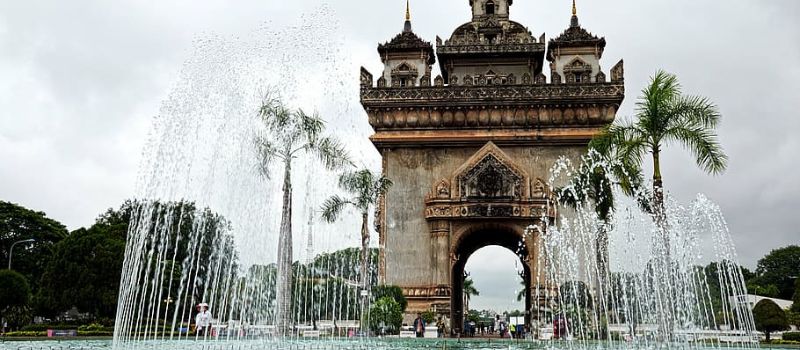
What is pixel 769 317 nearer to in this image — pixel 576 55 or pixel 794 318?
pixel 794 318

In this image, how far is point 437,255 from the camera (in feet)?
105

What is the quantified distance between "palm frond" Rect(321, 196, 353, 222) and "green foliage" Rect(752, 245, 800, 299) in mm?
57410

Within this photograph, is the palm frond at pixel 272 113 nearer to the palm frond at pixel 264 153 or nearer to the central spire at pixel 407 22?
the palm frond at pixel 264 153

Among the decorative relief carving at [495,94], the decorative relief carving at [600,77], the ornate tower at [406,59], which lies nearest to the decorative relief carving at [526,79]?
the decorative relief carving at [495,94]

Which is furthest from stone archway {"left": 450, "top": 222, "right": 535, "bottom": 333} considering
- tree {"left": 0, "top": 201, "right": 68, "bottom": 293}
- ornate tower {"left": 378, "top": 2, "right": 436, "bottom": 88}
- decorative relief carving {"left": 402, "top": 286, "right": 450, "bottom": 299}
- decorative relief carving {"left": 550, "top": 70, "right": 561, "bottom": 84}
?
tree {"left": 0, "top": 201, "right": 68, "bottom": 293}

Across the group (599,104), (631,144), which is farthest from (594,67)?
(631,144)

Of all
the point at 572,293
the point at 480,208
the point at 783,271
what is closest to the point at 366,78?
the point at 480,208

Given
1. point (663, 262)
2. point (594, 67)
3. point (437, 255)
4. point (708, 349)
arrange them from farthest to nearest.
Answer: point (594, 67) < point (437, 255) < point (663, 262) < point (708, 349)

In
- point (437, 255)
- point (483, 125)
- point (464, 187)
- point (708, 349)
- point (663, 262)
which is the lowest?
point (708, 349)

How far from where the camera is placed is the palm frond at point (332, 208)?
27.7 meters

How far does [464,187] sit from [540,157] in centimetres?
358

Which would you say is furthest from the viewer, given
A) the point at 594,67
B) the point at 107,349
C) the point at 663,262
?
the point at 594,67

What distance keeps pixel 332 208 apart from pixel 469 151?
8.13m

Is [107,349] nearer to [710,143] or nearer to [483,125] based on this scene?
[710,143]
